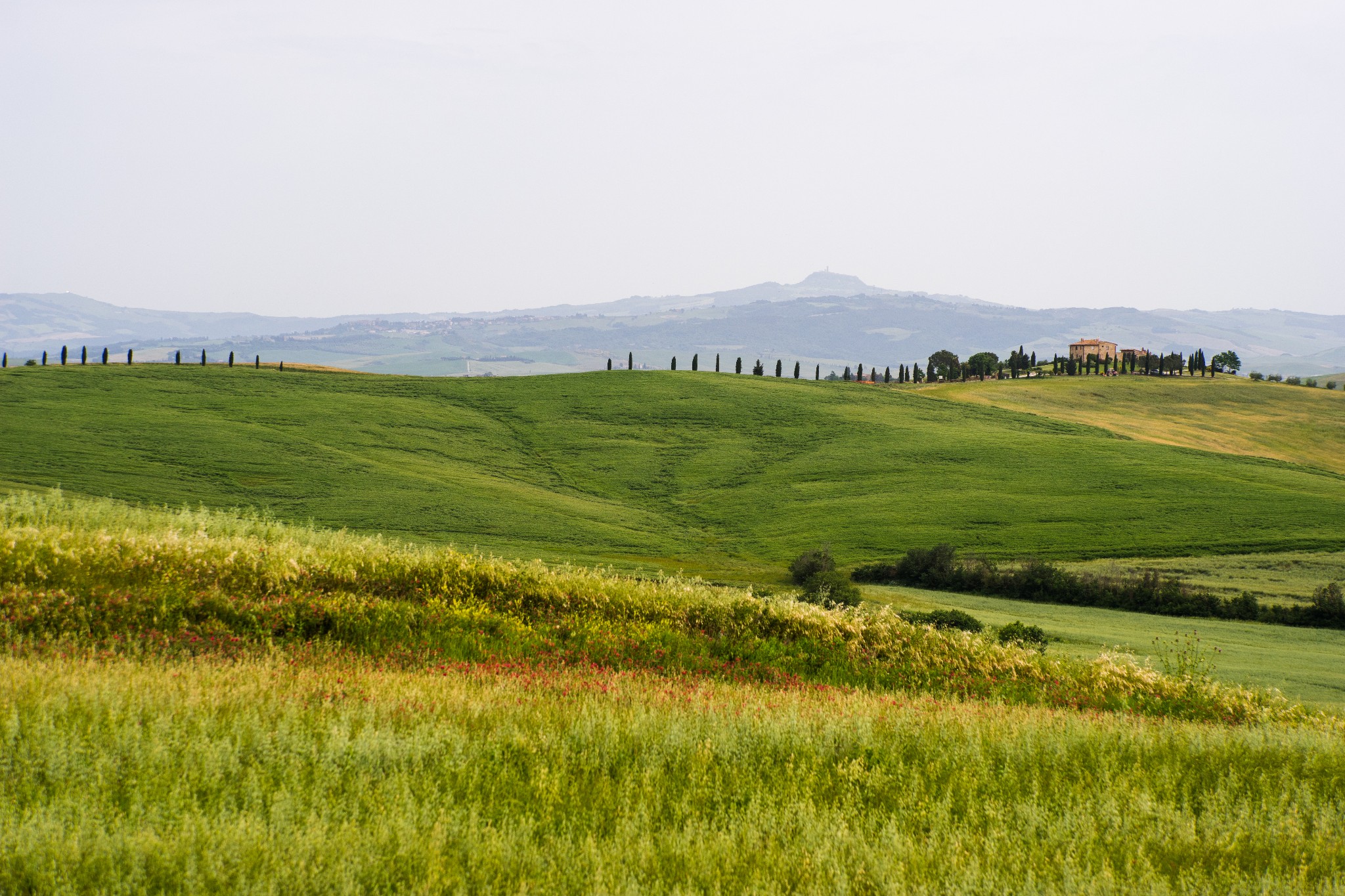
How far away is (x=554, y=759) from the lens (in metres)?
7.66

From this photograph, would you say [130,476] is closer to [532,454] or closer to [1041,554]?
[532,454]

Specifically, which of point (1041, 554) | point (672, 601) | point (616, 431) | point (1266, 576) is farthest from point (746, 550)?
point (672, 601)

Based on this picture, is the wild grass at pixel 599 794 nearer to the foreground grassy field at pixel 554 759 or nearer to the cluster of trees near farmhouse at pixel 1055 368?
the foreground grassy field at pixel 554 759

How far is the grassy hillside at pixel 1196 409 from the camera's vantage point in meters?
90.1

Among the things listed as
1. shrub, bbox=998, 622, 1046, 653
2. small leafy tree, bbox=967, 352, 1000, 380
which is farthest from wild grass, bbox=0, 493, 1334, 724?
small leafy tree, bbox=967, 352, 1000, 380

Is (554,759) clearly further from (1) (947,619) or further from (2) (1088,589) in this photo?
(2) (1088,589)

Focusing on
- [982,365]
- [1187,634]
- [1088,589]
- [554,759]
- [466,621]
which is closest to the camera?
[554,759]

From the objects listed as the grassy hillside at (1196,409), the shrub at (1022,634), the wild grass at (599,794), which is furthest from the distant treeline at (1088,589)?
the grassy hillside at (1196,409)

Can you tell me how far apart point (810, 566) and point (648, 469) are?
1138 inches

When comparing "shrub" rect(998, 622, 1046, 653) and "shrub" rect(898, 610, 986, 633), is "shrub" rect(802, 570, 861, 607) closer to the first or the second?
"shrub" rect(898, 610, 986, 633)

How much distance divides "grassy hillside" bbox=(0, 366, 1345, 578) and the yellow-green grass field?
10.7m

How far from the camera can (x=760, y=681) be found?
12.8m

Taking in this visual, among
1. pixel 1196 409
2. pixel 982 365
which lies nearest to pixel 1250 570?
pixel 1196 409

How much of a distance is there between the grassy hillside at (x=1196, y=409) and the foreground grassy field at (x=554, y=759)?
84.4m
